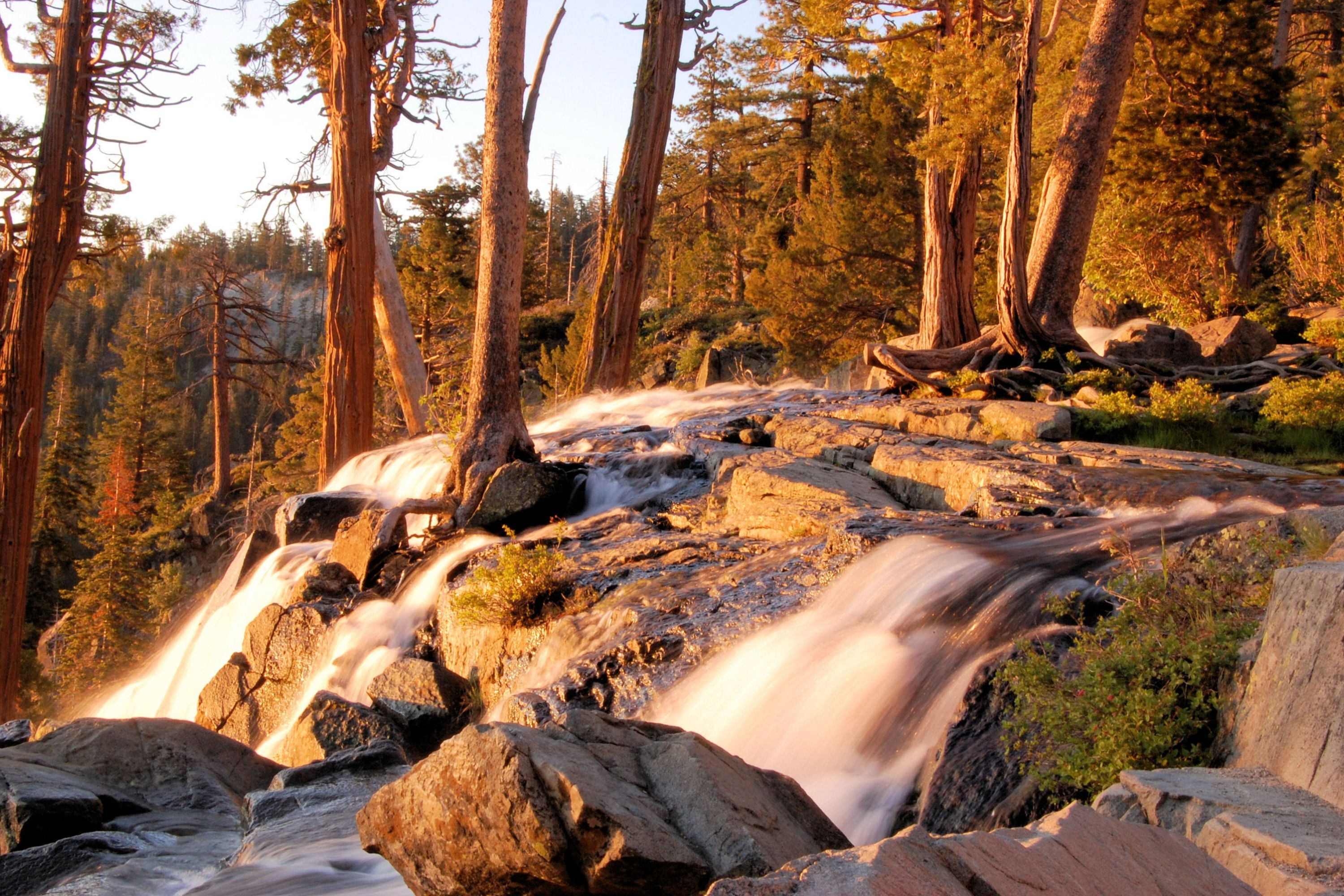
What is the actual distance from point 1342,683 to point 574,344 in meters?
23.7

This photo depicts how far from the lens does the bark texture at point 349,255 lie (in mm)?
13625

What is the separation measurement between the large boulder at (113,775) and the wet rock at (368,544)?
8.41 ft

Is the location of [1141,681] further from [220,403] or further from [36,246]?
[220,403]

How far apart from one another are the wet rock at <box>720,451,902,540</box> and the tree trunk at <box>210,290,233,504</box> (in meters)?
19.8

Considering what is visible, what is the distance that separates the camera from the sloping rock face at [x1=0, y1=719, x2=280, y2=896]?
4488 mm

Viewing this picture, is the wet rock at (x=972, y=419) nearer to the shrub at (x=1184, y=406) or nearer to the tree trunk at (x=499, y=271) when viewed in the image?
the shrub at (x=1184, y=406)

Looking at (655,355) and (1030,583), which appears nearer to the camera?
(1030,583)

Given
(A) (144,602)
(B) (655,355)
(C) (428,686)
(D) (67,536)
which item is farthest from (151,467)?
(C) (428,686)

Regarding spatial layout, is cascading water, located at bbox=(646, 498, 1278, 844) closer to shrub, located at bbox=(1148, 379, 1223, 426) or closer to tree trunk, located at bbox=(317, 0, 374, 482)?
shrub, located at bbox=(1148, 379, 1223, 426)

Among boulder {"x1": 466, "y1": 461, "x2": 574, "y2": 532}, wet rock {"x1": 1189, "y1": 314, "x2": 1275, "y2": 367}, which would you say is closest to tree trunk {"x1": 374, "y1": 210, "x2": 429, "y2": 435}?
boulder {"x1": 466, "y1": 461, "x2": 574, "y2": 532}

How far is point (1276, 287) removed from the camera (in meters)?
16.9

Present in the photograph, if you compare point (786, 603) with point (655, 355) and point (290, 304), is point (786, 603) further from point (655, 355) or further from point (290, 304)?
point (290, 304)

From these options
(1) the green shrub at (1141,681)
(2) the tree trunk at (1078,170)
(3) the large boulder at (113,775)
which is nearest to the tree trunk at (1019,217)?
(2) the tree trunk at (1078,170)

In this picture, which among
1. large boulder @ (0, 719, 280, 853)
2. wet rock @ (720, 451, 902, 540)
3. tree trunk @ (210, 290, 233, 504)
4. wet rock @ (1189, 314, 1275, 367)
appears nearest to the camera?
large boulder @ (0, 719, 280, 853)
